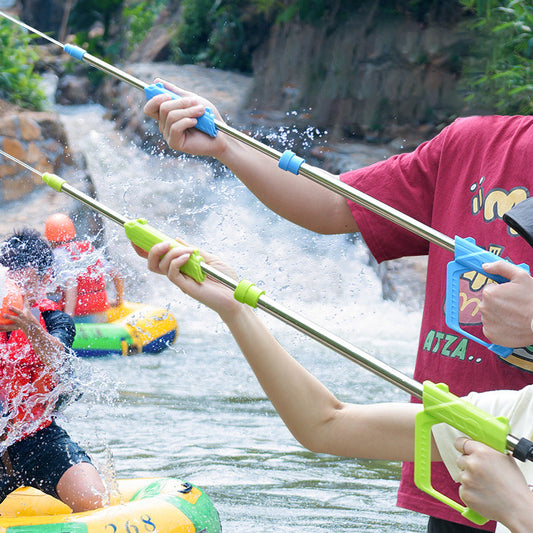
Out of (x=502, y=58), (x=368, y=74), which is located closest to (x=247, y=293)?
(x=502, y=58)

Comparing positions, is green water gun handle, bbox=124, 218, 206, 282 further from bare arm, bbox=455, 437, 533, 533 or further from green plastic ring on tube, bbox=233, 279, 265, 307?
bare arm, bbox=455, 437, 533, 533

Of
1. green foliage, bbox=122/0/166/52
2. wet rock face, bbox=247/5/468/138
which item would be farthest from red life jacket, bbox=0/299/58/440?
green foliage, bbox=122/0/166/52

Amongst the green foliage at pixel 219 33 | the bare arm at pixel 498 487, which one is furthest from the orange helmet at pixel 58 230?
the green foliage at pixel 219 33

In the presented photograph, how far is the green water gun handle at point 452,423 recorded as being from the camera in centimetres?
111

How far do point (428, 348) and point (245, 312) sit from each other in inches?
20.6

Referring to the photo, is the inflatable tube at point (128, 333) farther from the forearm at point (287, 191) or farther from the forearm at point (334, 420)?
the forearm at point (334, 420)

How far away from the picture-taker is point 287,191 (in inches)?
73.1

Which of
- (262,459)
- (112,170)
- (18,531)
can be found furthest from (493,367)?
(112,170)

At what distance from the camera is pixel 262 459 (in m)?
4.80

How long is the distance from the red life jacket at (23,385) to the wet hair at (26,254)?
25 cm

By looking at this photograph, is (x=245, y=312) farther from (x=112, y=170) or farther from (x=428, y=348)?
(x=112, y=170)

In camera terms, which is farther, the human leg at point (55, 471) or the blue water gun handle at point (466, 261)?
the human leg at point (55, 471)

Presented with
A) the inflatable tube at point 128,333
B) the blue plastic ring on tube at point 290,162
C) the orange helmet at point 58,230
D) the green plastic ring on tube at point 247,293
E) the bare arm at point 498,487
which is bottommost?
the inflatable tube at point 128,333

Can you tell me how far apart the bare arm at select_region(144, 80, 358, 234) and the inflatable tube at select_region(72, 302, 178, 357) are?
505cm
